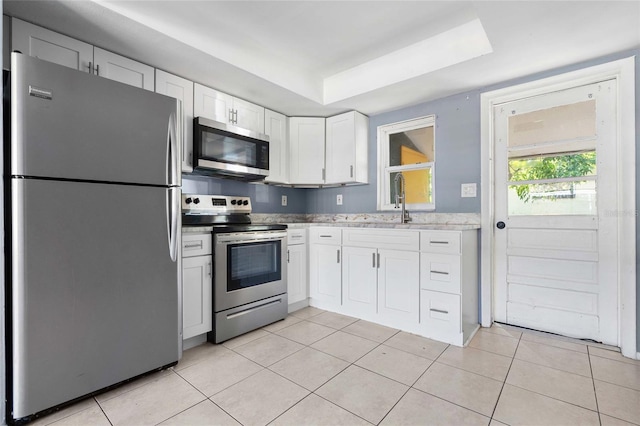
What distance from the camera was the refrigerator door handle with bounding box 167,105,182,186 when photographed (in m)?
1.89

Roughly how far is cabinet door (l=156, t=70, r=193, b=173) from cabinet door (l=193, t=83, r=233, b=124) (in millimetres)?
56

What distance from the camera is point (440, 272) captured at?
240cm

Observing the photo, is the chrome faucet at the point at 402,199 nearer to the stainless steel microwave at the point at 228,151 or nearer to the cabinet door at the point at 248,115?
the stainless steel microwave at the point at 228,151

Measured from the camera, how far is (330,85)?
315cm

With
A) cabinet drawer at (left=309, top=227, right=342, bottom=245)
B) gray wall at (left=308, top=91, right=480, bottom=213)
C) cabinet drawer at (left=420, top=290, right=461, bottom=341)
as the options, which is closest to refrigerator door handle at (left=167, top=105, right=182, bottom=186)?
cabinet drawer at (left=309, top=227, right=342, bottom=245)

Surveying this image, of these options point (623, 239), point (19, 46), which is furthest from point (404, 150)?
point (19, 46)

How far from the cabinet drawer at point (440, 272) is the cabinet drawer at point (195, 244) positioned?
5.59 feet

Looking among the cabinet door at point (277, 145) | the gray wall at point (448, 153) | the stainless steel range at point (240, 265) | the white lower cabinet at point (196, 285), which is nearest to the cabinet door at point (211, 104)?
the cabinet door at point (277, 145)

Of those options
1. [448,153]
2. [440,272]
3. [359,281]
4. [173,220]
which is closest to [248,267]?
[173,220]

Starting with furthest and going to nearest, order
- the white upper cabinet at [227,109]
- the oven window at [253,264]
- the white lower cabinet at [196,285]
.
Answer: the white upper cabinet at [227,109] < the oven window at [253,264] < the white lower cabinet at [196,285]

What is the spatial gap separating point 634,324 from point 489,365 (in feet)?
3.63

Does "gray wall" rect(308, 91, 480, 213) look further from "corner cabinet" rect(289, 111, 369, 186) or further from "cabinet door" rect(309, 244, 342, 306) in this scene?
"cabinet door" rect(309, 244, 342, 306)

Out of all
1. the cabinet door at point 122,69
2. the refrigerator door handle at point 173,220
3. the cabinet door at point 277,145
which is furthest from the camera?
the cabinet door at point 277,145

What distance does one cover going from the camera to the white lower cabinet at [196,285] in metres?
2.17
